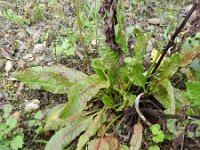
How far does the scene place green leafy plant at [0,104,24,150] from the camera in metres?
2.13

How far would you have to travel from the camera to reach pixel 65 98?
96.2 inches

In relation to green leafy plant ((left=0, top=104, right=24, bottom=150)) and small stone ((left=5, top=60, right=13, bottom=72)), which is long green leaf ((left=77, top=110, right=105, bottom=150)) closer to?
green leafy plant ((left=0, top=104, right=24, bottom=150))

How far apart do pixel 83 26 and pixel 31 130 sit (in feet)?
2.69

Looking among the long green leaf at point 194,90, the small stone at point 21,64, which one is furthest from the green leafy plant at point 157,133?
the small stone at point 21,64

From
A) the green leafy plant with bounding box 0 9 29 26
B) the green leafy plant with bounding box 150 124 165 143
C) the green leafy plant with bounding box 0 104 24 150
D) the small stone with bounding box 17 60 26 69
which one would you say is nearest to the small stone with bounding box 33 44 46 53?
the small stone with bounding box 17 60 26 69

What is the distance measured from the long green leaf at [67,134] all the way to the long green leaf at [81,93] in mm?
206

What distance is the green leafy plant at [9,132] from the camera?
2133 millimetres

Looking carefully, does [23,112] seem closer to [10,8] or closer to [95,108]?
[95,108]

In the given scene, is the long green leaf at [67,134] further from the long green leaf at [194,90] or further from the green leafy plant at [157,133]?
the long green leaf at [194,90]

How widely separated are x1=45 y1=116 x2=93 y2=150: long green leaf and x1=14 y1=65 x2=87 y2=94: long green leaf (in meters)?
0.20

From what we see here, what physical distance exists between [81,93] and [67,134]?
278mm

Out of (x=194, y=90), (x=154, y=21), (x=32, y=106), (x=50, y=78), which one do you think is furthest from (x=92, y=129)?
(x=154, y=21)

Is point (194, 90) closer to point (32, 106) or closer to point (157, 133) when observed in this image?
point (157, 133)

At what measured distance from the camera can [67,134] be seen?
2133 millimetres
